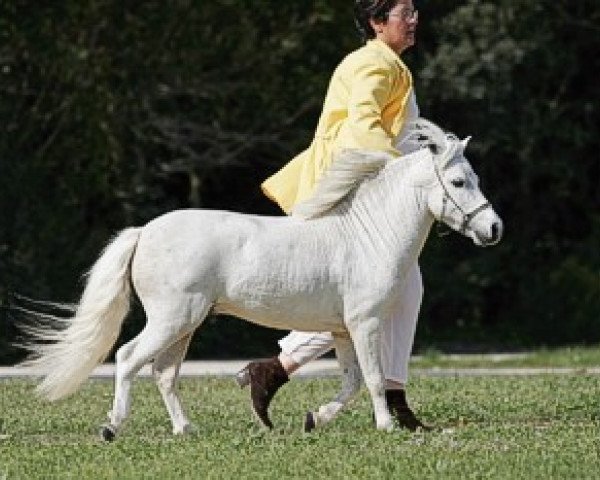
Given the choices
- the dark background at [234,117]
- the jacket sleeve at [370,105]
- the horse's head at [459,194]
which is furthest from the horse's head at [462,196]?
the dark background at [234,117]

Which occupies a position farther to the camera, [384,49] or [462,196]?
[384,49]

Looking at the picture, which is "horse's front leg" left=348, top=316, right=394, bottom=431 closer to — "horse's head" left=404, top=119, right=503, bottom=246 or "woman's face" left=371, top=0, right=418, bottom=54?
"horse's head" left=404, top=119, right=503, bottom=246

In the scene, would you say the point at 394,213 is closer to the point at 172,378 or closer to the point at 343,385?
the point at 343,385

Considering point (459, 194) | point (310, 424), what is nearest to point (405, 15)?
point (459, 194)

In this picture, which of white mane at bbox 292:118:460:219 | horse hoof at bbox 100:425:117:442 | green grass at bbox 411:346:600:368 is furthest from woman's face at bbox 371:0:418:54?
green grass at bbox 411:346:600:368

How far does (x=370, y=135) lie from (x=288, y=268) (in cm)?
86

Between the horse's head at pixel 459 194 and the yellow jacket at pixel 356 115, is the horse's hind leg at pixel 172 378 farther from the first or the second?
the horse's head at pixel 459 194

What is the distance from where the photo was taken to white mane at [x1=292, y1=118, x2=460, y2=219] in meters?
10.6

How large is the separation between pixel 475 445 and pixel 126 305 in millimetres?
2026

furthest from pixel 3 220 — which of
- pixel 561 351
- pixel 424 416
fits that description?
pixel 424 416

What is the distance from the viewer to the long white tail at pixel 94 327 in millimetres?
10406

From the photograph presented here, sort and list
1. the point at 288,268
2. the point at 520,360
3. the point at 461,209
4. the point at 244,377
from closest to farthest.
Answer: the point at 288,268 < the point at 461,209 < the point at 244,377 < the point at 520,360

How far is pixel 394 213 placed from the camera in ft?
35.1

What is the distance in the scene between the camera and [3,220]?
829 inches
